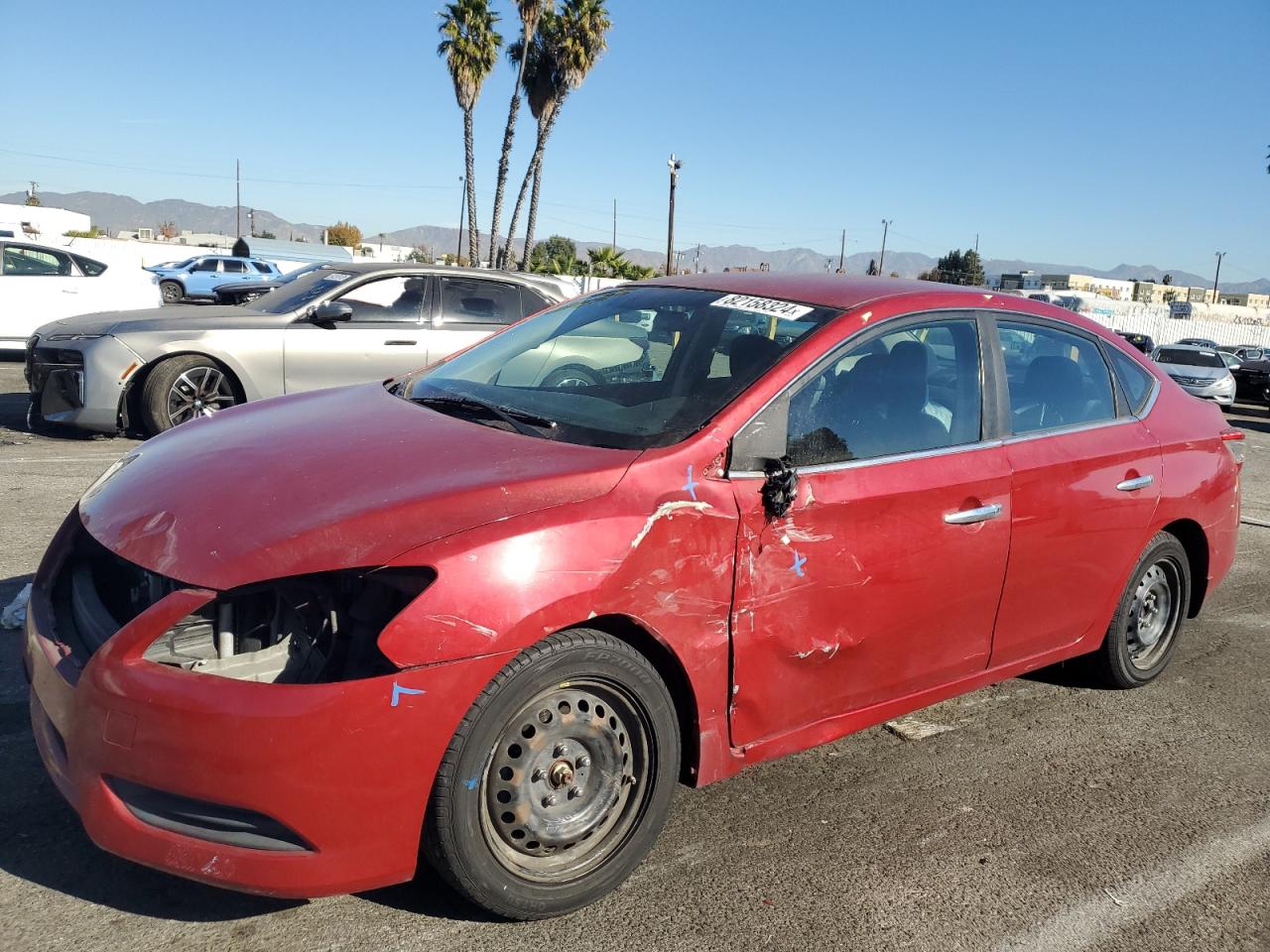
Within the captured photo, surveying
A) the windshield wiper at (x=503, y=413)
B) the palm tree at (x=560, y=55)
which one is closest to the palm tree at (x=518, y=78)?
the palm tree at (x=560, y=55)

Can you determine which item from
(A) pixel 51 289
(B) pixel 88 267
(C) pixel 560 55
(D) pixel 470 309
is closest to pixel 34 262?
(A) pixel 51 289

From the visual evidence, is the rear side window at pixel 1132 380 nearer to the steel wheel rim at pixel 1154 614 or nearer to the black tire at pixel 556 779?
the steel wheel rim at pixel 1154 614

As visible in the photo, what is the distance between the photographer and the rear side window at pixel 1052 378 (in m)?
3.70

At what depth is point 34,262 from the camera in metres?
12.3

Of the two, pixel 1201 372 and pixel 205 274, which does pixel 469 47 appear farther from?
pixel 1201 372

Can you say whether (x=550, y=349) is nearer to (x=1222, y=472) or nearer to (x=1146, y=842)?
(x=1146, y=842)

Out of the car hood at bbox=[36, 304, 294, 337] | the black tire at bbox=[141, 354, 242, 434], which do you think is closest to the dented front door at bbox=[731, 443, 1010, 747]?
the black tire at bbox=[141, 354, 242, 434]

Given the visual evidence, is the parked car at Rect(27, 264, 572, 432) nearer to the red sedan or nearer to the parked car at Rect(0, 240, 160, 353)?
the parked car at Rect(0, 240, 160, 353)

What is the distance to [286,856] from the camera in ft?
7.34

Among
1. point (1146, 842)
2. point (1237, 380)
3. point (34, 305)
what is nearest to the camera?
point (1146, 842)

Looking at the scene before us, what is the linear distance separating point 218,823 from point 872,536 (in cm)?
191

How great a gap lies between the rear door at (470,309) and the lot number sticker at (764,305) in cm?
528

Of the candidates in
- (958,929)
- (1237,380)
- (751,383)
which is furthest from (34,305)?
(1237,380)

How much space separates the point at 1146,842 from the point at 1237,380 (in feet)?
81.6
